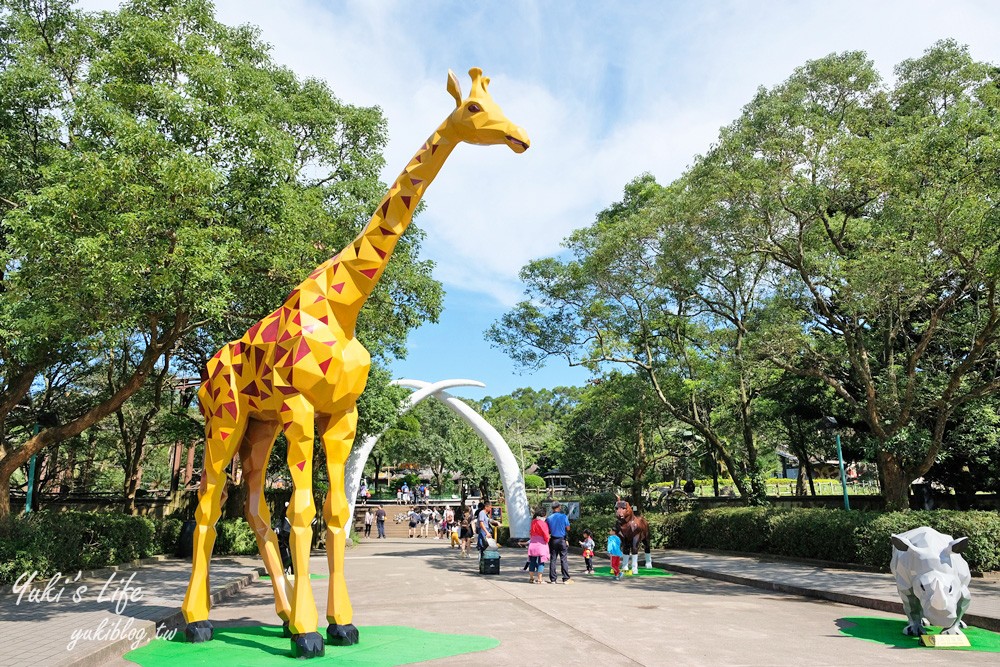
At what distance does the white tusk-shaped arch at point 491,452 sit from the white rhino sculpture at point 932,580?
57.2 ft

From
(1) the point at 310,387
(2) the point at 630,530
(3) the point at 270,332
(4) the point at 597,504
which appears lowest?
(2) the point at 630,530

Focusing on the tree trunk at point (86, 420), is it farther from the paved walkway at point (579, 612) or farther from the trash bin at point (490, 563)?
the trash bin at point (490, 563)

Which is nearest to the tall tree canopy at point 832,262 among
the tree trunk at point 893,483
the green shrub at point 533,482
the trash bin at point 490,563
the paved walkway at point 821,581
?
the tree trunk at point 893,483

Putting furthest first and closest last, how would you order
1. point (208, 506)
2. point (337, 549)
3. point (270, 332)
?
point (208, 506) < point (270, 332) < point (337, 549)

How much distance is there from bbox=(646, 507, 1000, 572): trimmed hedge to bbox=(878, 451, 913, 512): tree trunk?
0.90 m

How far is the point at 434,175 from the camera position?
7.87 meters

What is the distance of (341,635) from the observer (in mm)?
7211

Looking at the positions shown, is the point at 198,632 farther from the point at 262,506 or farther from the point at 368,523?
the point at 368,523

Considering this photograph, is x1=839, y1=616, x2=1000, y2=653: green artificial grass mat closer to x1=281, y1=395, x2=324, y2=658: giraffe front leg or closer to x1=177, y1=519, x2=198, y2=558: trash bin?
x1=281, y1=395, x2=324, y2=658: giraffe front leg

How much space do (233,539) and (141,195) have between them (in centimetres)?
1465

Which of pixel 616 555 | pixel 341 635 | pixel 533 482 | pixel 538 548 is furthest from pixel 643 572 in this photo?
pixel 533 482

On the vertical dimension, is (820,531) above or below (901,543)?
below

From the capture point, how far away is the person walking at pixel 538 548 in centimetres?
1384

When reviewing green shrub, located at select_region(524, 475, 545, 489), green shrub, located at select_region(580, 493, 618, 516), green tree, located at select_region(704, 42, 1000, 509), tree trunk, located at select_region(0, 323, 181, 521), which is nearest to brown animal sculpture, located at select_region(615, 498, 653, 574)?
green tree, located at select_region(704, 42, 1000, 509)
